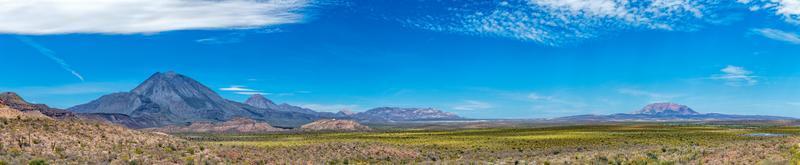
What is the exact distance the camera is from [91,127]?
202 ft

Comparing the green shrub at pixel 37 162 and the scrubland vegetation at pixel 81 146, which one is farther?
the scrubland vegetation at pixel 81 146

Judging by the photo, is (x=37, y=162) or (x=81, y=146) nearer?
(x=37, y=162)

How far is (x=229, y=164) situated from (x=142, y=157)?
679 cm

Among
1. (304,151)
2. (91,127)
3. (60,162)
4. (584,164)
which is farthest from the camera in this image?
(304,151)

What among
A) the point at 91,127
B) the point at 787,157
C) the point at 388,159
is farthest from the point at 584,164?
the point at 91,127

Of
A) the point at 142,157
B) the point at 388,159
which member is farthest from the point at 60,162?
the point at 388,159

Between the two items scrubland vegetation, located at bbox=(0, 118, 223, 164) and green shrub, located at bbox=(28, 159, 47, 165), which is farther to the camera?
scrubland vegetation, located at bbox=(0, 118, 223, 164)

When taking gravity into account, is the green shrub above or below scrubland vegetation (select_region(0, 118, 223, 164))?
below

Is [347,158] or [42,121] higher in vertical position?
[42,121]

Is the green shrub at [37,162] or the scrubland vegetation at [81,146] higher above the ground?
the scrubland vegetation at [81,146]

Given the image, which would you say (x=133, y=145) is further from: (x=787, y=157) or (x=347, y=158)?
(x=787, y=157)

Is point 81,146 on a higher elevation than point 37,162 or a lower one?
higher

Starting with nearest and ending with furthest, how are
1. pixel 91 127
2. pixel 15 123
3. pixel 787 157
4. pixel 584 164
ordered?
pixel 787 157 → pixel 584 164 → pixel 15 123 → pixel 91 127

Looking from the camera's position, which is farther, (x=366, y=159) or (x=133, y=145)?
(x=366, y=159)
